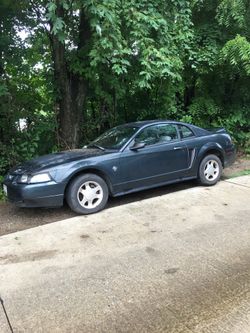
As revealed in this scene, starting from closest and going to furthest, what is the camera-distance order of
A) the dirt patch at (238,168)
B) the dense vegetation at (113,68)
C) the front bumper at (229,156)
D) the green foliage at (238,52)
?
1. the dense vegetation at (113,68)
2. the front bumper at (229,156)
3. the dirt patch at (238,168)
4. the green foliage at (238,52)

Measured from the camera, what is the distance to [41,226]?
5.12m

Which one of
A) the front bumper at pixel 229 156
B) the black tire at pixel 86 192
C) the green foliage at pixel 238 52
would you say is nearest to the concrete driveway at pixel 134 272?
the black tire at pixel 86 192

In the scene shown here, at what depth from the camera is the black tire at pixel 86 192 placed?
5355 millimetres

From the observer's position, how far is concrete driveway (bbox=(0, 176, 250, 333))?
2.88 metres

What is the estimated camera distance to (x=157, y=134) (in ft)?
20.8

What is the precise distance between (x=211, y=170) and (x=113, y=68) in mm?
2560

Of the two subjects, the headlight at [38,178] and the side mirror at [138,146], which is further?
the side mirror at [138,146]

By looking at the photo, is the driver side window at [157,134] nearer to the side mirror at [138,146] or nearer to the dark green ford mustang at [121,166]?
the dark green ford mustang at [121,166]

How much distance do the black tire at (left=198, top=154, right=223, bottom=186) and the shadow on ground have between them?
42 centimetres

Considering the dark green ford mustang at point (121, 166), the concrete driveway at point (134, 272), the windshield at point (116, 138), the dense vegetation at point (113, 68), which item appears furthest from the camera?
the dense vegetation at point (113, 68)

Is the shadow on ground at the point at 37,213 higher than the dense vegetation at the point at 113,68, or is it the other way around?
the dense vegetation at the point at 113,68

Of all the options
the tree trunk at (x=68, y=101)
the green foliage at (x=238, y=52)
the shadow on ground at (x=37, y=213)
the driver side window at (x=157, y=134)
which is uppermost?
the green foliage at (x=238, y=52)

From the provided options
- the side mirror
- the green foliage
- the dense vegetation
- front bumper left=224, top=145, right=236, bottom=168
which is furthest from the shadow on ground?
the green foliage

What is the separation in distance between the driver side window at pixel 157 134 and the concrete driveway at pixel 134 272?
48.2 inches
